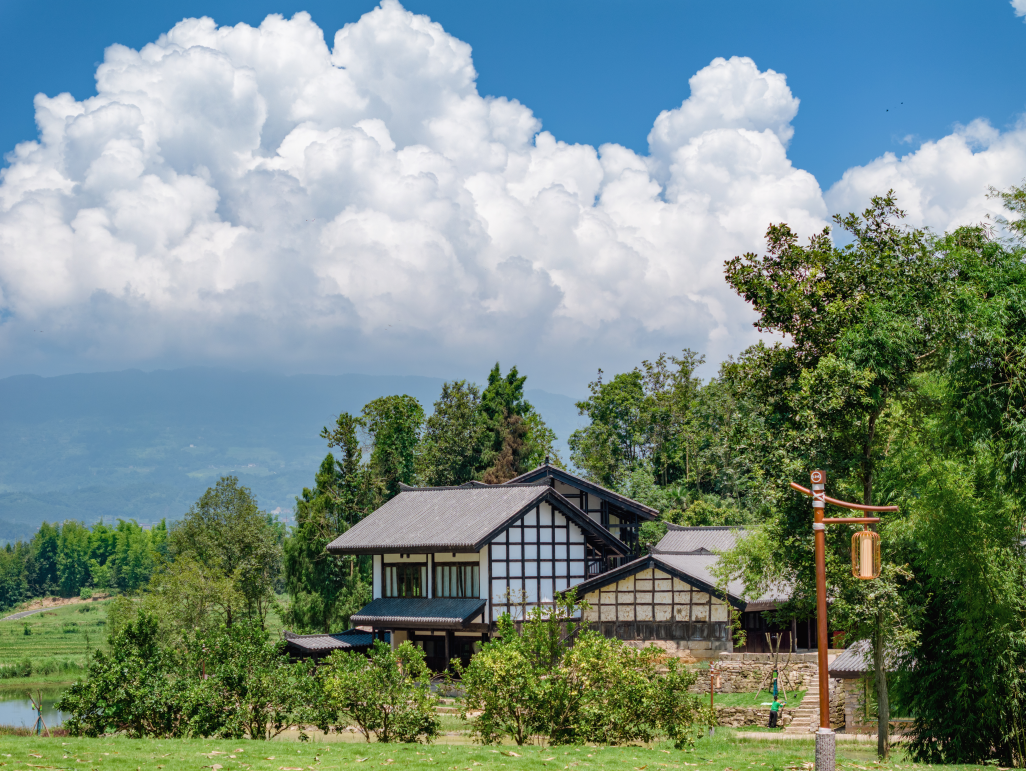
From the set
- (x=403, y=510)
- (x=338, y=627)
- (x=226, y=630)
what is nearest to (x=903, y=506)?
(x=226, y=630)

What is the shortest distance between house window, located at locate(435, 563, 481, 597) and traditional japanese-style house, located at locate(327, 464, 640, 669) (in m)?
0.04

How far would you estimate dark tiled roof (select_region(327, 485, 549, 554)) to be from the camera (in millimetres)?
38406

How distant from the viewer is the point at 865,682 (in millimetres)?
24469

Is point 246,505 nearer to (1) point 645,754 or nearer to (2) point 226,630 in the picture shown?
(2) point 226,630

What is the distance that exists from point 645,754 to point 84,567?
119946mm

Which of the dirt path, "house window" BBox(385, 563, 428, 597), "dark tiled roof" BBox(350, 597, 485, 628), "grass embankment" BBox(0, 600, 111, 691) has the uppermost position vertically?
"house window" BBox(385, 563, 428, 597)

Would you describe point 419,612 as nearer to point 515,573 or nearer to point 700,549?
point 515,573

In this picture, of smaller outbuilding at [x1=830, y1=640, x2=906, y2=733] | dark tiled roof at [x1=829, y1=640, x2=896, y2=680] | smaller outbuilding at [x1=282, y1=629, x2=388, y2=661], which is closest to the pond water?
smaller outbuilding at [x1=282, y1=629, x2=388, y2=661]

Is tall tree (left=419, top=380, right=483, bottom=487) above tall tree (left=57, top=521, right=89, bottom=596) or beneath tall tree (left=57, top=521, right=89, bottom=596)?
above

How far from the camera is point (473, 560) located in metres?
38.8

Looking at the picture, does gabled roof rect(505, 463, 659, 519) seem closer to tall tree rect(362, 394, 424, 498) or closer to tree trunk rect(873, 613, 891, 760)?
tall tree rect(362, 394, 424, 498)

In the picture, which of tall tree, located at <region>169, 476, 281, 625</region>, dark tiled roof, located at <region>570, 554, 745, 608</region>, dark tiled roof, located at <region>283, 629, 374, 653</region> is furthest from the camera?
tall tree, located at <region>169, 476, 281, 625</region>

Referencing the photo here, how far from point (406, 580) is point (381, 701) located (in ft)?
69.4

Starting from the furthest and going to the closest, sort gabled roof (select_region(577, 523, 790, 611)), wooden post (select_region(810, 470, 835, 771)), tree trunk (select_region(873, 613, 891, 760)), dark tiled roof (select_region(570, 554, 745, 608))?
1. dark tiled roof (select_region(570, 554, 745, 608))
2. gabled roof (select_region(577, 523, 790, 611))
3. tree trunk (select_region(873, 613, 891, 760))
4. wooden post (select_region(810, 470, 835, 771))
